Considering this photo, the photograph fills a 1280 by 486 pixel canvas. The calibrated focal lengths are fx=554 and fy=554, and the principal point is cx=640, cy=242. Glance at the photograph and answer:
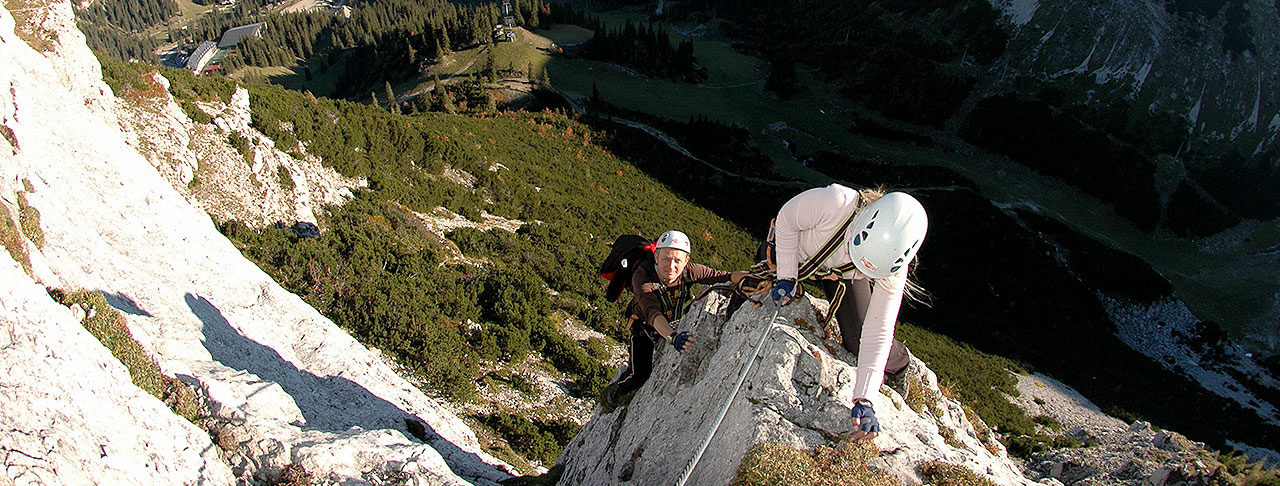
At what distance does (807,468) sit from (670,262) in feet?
11.0

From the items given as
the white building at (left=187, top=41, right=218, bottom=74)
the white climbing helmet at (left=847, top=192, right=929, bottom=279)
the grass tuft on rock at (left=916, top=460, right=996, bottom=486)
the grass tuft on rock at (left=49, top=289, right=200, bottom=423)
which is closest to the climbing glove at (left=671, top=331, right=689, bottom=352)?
the white climbing helmet at (left=847, top=192, right=929, bottom=279)

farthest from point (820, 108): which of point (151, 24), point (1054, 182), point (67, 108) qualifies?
point (151, 24)

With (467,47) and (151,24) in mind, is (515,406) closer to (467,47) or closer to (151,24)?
(467,47)

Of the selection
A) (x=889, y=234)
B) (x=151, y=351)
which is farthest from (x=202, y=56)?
(x=889, y=234)

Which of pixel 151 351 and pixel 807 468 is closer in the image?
pixel 807 468

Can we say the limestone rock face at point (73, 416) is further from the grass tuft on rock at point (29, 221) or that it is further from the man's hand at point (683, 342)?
the man's hand at point (683, 342)

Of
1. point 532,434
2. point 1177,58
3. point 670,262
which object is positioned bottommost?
point 532,434

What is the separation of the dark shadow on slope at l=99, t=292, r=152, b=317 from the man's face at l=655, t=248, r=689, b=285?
8.25 metres

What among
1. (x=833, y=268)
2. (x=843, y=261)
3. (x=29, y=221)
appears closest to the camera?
(x=843, y=261)

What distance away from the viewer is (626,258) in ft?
25.7

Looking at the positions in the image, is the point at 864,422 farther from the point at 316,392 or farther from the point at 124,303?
the point at 124,303

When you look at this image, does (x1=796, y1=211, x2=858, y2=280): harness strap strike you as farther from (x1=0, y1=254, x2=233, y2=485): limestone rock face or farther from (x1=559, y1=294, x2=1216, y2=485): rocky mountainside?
(x1=0, y1=254, x2=233, y2=485): limestone rock face

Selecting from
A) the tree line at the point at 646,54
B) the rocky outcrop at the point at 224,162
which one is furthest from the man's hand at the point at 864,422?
the tree line at the point at 646,54

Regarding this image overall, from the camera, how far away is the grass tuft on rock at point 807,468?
170 inches
